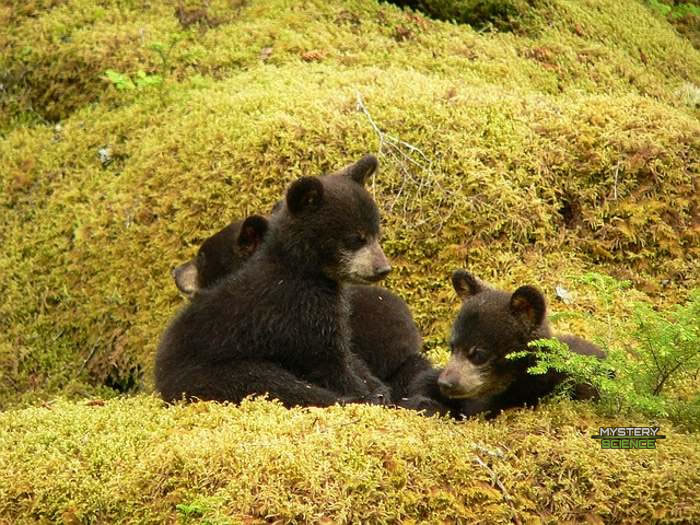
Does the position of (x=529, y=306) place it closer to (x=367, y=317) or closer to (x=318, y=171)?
(x=367, y=317)

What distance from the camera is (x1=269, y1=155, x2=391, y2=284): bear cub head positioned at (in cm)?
607

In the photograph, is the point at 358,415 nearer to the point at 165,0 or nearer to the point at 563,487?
the point at 563,487

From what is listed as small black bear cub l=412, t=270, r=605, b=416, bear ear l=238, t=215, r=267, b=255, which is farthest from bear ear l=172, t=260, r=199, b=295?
small black bear cub l=412, t=270, r=605, b=416

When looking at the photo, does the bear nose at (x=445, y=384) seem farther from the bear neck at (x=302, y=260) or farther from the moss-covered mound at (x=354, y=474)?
the bear neck at (x=302, y=260)

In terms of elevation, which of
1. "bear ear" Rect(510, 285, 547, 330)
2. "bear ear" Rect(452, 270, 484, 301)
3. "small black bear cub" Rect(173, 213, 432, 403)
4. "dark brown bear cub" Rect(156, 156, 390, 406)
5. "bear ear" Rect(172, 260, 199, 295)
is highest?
"bear ear" Rect(510, 285, 547, 330)

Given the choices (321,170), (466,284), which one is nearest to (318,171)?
(321,170)

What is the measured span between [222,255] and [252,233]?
34 centimetres

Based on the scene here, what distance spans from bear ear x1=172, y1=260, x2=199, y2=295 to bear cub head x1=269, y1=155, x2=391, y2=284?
107 cm

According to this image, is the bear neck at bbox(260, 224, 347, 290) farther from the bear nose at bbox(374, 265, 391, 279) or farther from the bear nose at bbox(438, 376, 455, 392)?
the bear nose at bbox(438, 376, 455, 392)

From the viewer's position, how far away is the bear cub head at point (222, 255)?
21.8 ft

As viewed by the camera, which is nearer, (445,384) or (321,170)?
(445,384)

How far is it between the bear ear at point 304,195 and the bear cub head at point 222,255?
0.52 m

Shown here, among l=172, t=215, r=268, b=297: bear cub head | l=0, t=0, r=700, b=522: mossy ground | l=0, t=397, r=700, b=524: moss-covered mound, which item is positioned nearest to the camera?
l=0, t=397, r=700, b=524: moss-covered mound

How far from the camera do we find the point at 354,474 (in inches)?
181
